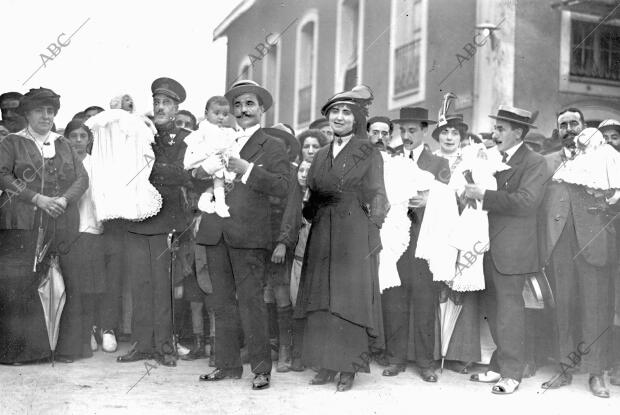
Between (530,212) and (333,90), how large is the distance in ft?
13.6

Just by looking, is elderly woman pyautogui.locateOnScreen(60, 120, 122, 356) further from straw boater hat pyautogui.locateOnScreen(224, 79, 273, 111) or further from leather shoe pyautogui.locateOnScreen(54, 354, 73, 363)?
straw boater hat pyautogui.locateOnScreen(224, 79, 273, 111)

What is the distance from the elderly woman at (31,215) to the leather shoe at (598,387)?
12.4ft

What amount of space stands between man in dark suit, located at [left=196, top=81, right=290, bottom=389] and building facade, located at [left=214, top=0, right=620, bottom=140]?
3.65m

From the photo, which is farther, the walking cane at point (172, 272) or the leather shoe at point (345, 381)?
the walking cane at point (172, 272)

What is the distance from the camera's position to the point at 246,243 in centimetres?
478

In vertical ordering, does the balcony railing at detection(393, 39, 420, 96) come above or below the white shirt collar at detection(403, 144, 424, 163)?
above

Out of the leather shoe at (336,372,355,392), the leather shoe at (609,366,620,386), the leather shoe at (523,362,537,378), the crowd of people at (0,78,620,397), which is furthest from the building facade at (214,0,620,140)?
the leather shoe at (336,372,355,392)

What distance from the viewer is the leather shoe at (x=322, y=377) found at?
5012 millimetres

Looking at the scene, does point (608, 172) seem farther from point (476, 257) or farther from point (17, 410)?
point (17, 410)

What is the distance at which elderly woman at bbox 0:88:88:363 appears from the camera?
533 centimetres

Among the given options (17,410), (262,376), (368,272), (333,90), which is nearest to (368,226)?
(368,272)

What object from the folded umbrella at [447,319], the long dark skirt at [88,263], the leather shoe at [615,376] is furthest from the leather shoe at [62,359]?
the leather shoe at [615,376]

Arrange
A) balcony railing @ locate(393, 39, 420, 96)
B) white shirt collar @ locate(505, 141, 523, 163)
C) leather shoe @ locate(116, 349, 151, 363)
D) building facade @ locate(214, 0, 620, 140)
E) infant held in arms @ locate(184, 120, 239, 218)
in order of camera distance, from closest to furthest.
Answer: infant held in arms @ locate(184, 120, 239, 218)
white shirt collar @ locate(505, 141, 523, 163)
leather shoe @ locate(116, 349, 151, 363)
building facade @ locate(214, 0, 620, 140)
balcony railing @ locate(393, 39, 420, 96)

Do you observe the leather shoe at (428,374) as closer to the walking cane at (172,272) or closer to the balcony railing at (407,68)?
the walking cane at (172,272)
